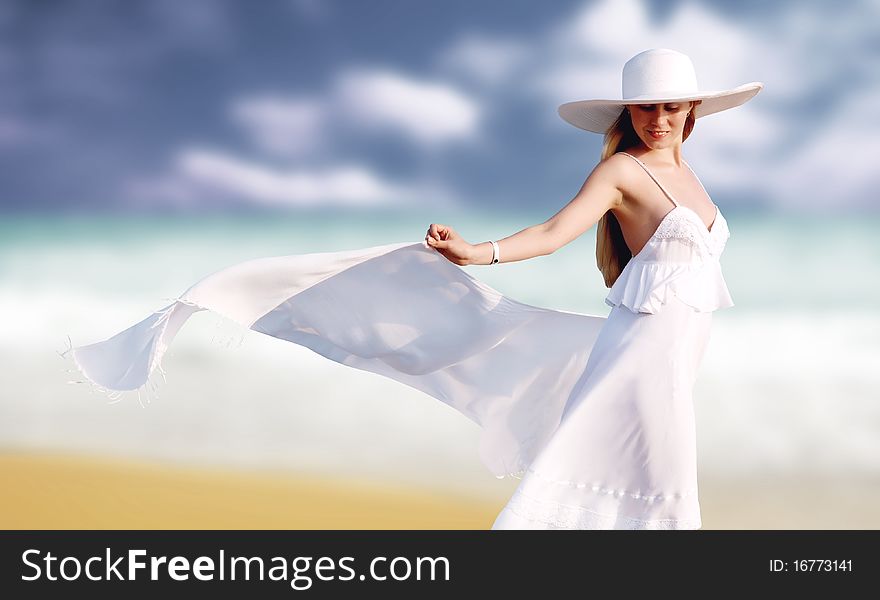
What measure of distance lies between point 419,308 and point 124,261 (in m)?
6.20

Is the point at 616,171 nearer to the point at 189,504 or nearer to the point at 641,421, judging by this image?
the point at 641,421

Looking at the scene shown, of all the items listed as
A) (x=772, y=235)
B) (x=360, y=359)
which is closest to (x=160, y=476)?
(x=360, y=359)

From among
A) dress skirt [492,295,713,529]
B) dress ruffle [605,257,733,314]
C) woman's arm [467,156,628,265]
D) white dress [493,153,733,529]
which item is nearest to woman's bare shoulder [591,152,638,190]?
woman's arm [467,156,628,265]

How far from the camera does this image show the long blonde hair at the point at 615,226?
10.5ft

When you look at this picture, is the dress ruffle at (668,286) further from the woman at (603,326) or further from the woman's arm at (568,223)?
the woman's arm at (568,223)

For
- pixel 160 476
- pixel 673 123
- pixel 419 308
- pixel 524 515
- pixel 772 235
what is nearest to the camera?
pixel 524 515

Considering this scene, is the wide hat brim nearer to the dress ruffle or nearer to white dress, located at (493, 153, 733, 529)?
white dress, located at (493, 153, 733, 529)

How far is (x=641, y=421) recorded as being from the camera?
2949 mm

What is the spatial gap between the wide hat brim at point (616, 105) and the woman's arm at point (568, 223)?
0.18m

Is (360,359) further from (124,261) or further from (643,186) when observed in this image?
(124,261)

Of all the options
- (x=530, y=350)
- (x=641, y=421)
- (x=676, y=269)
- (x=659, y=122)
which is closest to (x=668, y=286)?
(x=676, y=269)

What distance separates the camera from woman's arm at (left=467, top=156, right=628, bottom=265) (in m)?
2.96

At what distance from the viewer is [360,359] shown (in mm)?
3422

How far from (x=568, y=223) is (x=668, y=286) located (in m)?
0.33
